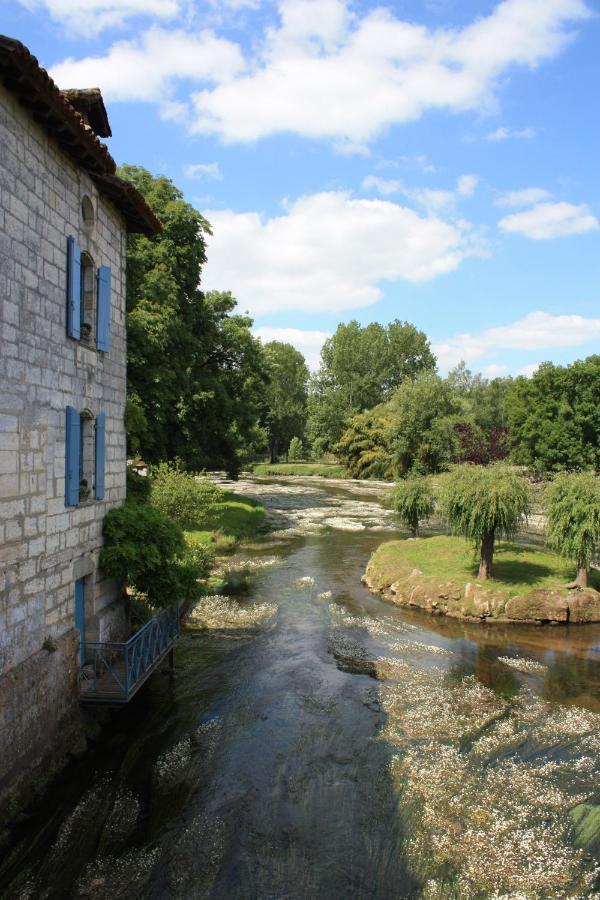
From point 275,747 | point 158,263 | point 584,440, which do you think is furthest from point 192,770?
point 584,440

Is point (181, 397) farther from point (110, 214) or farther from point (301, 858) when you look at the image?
point (301, 858)

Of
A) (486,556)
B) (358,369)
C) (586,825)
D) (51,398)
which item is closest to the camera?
(586,825)

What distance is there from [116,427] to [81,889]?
317 inches

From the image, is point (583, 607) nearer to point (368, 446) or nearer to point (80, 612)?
point (80, 612)

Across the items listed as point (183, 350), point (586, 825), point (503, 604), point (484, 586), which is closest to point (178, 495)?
point (183, 350)

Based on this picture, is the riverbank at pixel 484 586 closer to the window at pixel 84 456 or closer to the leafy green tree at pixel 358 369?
the window at pixel 84 456

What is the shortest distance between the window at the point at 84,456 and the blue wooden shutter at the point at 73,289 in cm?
140

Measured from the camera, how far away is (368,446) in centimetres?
6706

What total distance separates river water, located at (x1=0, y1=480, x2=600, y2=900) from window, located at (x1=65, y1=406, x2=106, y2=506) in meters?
4.61

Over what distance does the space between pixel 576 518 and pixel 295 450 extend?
67455 mm

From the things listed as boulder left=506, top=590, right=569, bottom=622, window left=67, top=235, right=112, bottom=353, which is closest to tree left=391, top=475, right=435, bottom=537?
boulder left=506, top=590, right=569, bottom=622

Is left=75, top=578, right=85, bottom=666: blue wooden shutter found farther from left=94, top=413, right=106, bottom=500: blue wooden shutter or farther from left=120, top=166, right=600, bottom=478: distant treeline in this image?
left=120, top=166, right=600, bottom=478: distant treeline

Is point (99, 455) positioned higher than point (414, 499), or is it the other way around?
point (99, 455)

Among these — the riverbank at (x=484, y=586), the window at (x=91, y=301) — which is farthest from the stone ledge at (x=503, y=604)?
the window at (x=91, y=301)
